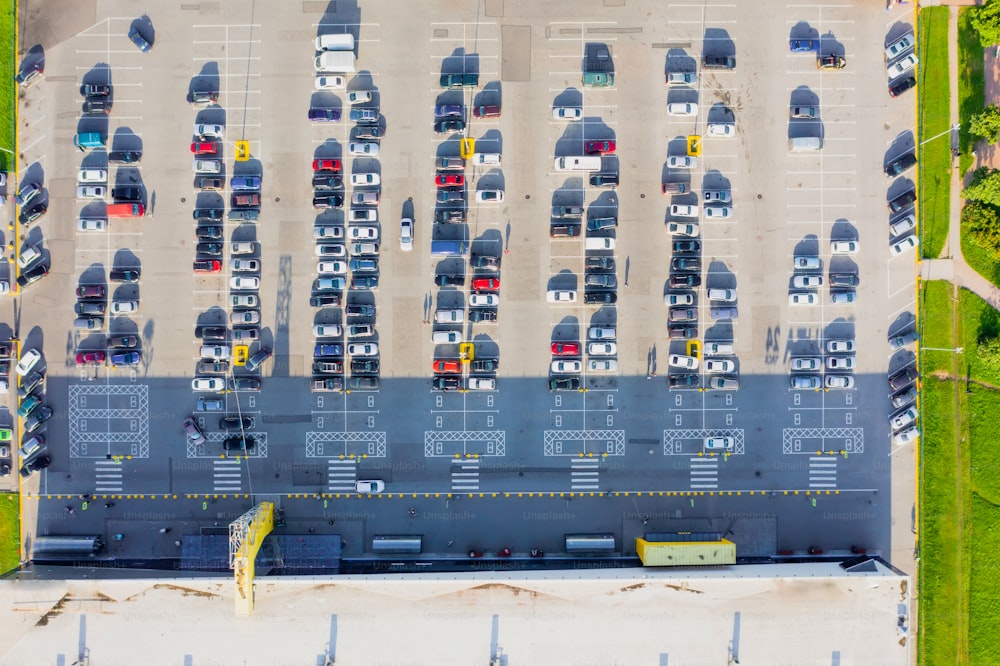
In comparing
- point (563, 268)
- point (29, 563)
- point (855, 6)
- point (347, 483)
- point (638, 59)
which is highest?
point (855, 6)

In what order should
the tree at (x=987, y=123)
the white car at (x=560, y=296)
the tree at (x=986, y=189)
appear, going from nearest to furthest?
1. the tree at (x=986, y=189)
2. the tree at (x=987, y=123)
3. the white car at (x=560, y=296)

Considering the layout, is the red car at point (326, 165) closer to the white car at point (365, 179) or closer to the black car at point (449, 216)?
the white car at point (365, 179)

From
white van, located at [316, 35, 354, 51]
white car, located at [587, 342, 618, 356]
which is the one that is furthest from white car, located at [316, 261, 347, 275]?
white car, located at [587, 342, 618, 356]

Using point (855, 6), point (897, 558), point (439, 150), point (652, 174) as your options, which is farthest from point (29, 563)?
point (855, 6)

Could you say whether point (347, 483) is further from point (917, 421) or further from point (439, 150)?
point (917, 421)

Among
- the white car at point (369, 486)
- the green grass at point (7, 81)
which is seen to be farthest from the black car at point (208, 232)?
the white car at point (369, 486)

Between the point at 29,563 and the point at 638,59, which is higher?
the point at 638,59

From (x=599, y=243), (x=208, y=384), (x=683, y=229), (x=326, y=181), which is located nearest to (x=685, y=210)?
(x=683, y=229)
